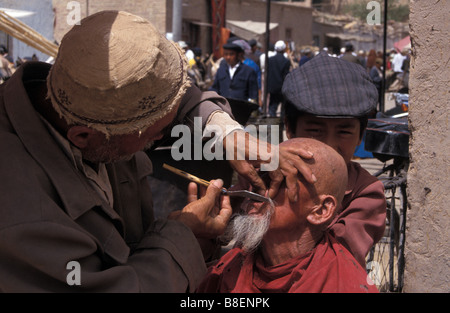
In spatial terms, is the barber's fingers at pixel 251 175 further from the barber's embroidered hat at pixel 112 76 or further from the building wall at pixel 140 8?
the building wall at pixel 140 8

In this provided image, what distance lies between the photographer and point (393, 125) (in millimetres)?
4258

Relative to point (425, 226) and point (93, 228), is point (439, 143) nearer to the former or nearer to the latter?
point (425, 226)

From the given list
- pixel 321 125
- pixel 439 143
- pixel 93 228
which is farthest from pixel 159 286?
pixel 439 143

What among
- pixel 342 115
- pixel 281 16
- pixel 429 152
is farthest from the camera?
pixel 281 16

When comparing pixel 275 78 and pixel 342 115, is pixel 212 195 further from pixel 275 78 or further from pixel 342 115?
pixel 275 78

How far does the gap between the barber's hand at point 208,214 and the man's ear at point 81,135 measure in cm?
44

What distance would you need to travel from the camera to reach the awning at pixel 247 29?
2712 centimetres

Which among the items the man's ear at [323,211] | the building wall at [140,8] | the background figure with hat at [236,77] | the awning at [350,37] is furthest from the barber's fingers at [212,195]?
the awning at [350,37]

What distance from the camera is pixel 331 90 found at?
8.37 feet

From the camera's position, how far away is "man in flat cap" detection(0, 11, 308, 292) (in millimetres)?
1456

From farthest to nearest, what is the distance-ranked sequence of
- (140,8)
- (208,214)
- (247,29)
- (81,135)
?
(247,29) → (140,8) → (208,214) → (81,135)

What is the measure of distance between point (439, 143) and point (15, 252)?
243cm

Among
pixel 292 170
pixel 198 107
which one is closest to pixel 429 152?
pixel 292 170

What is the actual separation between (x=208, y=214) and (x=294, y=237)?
452mm
